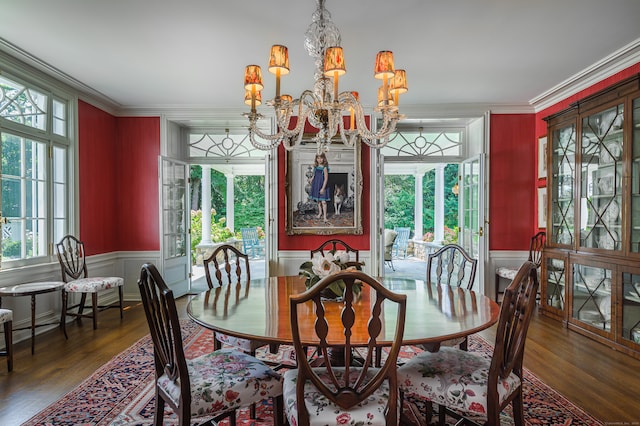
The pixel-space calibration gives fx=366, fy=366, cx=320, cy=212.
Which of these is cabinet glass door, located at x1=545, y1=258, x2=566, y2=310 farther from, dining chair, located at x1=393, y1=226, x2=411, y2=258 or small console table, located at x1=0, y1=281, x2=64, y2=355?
dining chair, located at x1=393, y1=226, x2=411, y2=258

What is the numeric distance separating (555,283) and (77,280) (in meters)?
5.05

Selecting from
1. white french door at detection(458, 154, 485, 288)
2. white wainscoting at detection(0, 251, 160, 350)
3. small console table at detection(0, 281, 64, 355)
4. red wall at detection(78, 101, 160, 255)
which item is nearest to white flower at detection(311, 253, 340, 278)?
small console table at detection(0, 281, 64, 355)

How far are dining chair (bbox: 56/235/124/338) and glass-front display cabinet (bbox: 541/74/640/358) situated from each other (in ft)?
15.4

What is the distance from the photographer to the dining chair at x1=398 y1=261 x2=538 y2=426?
4.91 ft

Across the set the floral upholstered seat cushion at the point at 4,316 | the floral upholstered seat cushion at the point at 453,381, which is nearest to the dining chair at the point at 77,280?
the floral upholstered seat cushion at the point at 4,316

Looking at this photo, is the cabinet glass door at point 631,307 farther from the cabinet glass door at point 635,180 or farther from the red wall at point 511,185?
the red wall at point 511,185

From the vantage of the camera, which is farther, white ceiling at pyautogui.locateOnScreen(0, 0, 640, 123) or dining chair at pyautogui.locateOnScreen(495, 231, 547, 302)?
dining chair at pyautogui.locateOnScreen(495, 231, 547, 302)

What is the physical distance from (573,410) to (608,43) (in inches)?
114

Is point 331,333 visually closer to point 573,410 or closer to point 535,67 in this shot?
point 573,410

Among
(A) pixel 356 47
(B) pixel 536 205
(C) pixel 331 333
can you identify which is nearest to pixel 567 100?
(B) pixel 536 205

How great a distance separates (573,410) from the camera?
7.12ft

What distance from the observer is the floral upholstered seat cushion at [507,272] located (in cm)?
436

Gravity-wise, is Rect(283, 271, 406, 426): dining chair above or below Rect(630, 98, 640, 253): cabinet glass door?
below

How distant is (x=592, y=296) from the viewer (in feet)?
11.3
